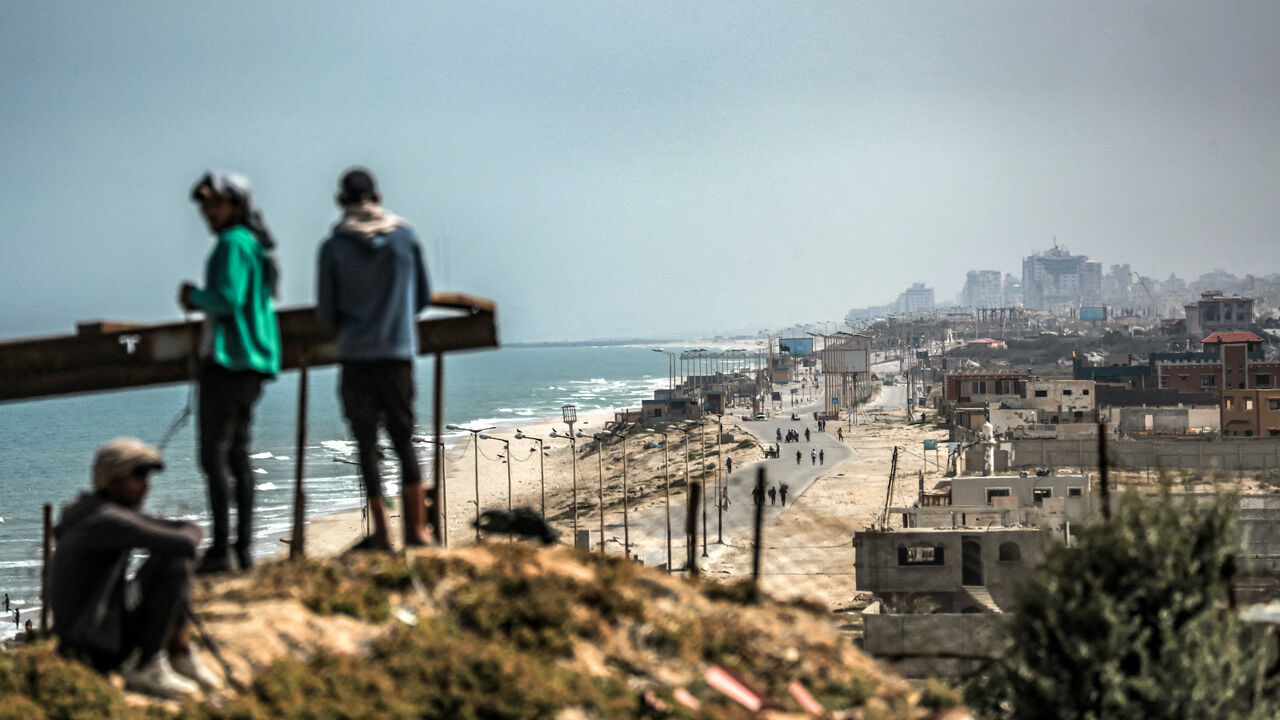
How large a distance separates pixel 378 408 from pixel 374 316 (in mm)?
507

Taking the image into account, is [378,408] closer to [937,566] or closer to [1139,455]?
[937,566]

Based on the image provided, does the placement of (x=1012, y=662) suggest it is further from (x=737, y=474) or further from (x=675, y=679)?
(x=737, y=474)

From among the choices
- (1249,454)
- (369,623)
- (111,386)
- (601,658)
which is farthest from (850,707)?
(1249,454)

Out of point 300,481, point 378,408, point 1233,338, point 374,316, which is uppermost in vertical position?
point 374,316

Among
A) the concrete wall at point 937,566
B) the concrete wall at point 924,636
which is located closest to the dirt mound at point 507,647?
the concrete wall at point 924,636

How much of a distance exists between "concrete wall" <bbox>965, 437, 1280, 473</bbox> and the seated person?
169ft

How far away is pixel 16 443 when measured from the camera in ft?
412

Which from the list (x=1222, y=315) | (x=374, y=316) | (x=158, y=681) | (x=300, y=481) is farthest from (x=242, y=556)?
(x=1222, y=315)

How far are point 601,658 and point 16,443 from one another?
448ft

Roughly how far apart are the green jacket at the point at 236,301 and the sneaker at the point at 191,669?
146 centimetres

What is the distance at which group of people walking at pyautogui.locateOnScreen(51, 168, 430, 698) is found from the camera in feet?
15.4

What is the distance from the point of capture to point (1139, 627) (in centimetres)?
694

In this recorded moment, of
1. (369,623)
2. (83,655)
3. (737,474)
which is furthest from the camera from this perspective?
(737,474)

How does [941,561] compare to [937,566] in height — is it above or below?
above
